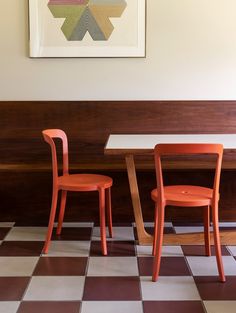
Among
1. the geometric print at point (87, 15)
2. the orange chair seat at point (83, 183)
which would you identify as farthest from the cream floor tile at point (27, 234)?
the geometric print at point (87, 15)

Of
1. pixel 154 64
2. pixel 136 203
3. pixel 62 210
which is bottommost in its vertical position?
pixel 62 210

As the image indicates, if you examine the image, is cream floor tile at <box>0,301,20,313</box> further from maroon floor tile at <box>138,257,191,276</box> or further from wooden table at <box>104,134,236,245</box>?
wooden table at <box>104,134,236,245</box>

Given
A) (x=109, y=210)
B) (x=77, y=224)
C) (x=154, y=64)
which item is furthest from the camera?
(x=154, y=64)

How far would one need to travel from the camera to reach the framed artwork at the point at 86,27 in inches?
164

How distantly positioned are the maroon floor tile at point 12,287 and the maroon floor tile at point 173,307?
72 centimetres

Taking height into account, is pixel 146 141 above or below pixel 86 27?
below

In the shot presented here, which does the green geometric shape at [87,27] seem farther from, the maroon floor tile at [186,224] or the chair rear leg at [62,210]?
the maroon floor tile at [186,224]

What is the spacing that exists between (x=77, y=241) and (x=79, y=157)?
0.90 m

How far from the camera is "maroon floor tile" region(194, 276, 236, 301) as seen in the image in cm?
271

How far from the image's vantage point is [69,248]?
3.52 metres

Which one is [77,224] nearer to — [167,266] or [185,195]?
[167,266]

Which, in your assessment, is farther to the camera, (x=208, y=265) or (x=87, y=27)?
(x=87, y=27)

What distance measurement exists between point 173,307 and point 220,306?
0.25 metres

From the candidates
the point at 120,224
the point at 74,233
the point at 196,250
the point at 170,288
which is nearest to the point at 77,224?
the point at 74,233
